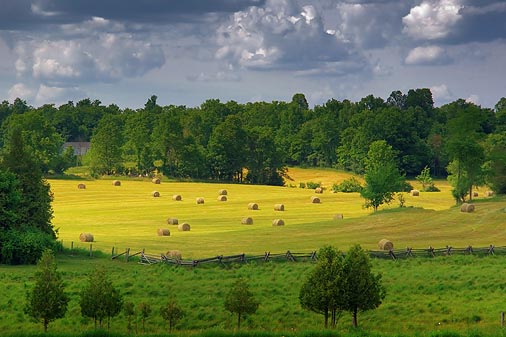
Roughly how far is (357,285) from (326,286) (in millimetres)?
1184

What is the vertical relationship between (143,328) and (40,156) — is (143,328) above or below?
below

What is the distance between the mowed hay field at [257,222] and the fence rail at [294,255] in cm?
328

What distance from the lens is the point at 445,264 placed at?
156ft

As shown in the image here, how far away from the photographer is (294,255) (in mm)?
49125

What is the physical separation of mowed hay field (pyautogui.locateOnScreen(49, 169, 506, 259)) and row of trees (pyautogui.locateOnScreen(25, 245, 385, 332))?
874 inches

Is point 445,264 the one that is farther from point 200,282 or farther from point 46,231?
point 46,231

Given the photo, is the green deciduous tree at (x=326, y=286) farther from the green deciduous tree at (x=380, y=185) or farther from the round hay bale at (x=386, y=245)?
the green deciduous tree at (x=380, y=185)

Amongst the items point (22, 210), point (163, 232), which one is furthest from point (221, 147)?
point (22, 210)

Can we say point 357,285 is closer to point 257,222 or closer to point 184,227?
point 184,227

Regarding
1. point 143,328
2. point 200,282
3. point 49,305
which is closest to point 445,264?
point 200,282

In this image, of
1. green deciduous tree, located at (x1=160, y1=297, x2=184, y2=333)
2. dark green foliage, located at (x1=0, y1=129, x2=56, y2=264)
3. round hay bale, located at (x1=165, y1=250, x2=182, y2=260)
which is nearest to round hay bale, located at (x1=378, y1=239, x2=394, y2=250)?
round hay bale, located at (x1=165, y1=250, x2=182, y2=260)

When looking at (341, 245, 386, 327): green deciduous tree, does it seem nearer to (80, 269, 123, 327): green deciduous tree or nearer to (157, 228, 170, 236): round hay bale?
(80, 269, 123, 327): green deciduous tree

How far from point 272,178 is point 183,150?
624 inches

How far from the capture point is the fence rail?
157 feet
